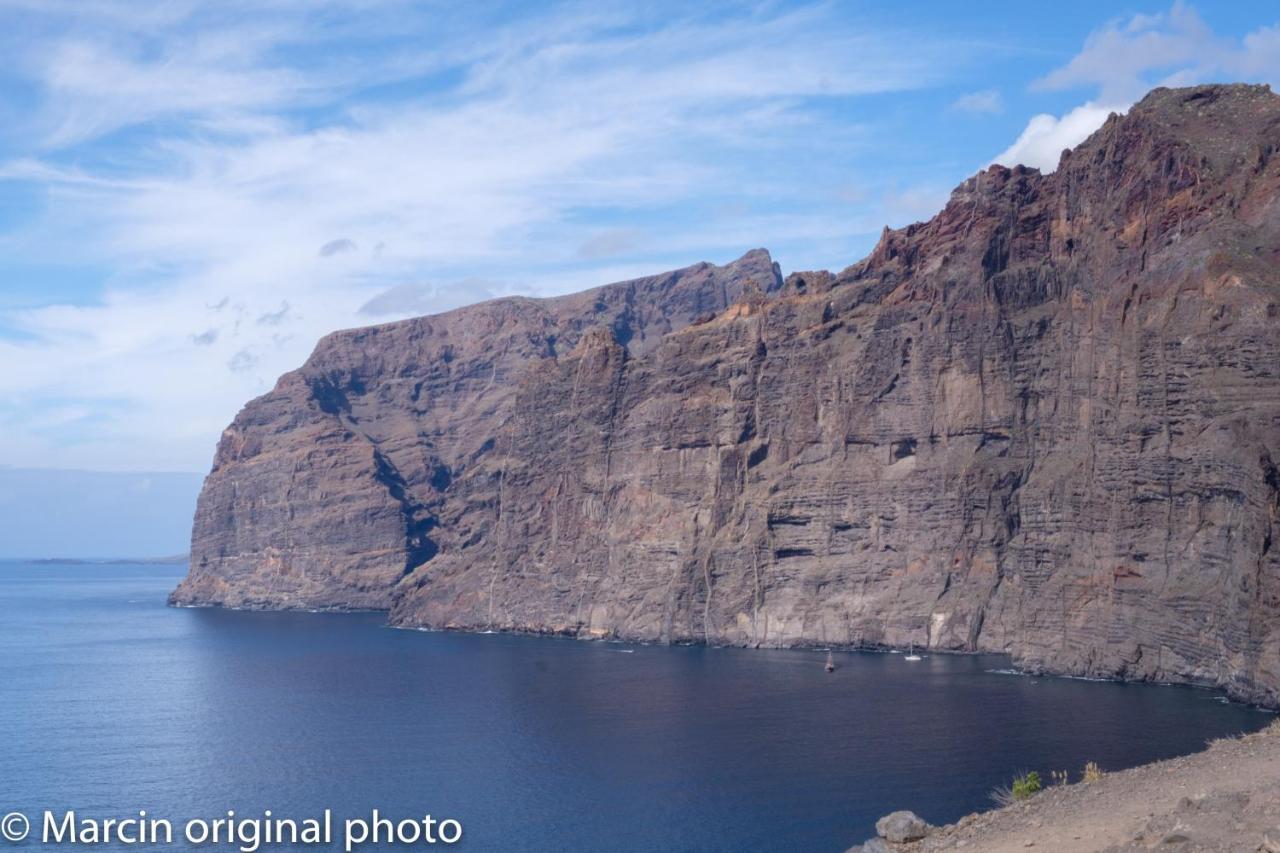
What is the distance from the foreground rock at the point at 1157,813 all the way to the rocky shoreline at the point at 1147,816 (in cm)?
3

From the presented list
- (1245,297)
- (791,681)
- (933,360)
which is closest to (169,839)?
(791,681)

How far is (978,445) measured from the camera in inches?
4897

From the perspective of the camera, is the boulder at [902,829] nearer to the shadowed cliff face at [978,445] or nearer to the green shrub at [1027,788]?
the green shrub at [1027,788]

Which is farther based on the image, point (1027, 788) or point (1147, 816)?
point (1027, 788)

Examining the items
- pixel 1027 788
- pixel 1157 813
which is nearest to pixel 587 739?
pixel 1027 788

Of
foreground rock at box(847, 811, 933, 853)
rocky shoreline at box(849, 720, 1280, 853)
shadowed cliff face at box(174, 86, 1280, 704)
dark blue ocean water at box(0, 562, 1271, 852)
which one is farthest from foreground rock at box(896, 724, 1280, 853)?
shadowed cliff face at box(174, 86, 1280, 704)

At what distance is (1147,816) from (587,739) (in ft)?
172

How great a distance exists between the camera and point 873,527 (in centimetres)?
12875

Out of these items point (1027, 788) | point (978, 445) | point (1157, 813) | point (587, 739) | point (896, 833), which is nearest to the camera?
point (1157, 813)

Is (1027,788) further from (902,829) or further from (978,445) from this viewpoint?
(978,445)

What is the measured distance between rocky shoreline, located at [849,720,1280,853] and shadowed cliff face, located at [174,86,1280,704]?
1754 inches

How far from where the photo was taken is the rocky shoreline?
99.5 ft

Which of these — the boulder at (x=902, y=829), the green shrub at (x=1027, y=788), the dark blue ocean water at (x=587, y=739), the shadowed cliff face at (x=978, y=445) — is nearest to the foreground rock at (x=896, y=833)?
the boulder at (x=902, y=829)

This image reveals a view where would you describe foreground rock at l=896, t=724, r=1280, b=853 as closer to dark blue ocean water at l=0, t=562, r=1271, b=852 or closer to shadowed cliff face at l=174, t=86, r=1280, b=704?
dark blue ocean water at l=0, t=562, r=1271, b=852
